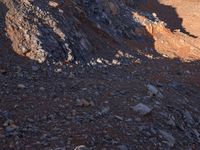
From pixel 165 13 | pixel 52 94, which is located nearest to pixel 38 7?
pixel 52 94

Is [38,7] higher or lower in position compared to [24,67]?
higher

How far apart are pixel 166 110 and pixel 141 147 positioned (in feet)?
9.03

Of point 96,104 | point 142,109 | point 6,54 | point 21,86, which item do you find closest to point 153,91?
point 142,109

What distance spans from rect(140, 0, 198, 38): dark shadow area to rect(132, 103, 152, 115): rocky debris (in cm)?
1434

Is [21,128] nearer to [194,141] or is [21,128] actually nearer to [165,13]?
[194,141]

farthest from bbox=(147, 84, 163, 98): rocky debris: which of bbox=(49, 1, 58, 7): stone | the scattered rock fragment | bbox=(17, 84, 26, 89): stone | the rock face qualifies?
bbox=(49, 1, 58, 7): stone

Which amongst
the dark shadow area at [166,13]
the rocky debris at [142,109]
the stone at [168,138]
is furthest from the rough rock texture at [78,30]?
the stone at [168,138]

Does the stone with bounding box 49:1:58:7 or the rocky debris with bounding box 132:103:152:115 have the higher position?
the stone with bounding box 49:1:58:7

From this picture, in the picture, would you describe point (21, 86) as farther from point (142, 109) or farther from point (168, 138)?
point (168, 138)

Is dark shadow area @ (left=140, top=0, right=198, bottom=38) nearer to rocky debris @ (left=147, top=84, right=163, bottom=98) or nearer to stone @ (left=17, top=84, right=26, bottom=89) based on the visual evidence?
rocky debris @ (left=147, top=84, right=163, bottom=98)

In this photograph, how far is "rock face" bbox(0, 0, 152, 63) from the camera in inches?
565

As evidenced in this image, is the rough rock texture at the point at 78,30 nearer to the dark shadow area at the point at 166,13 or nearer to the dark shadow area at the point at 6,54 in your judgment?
the dark shadow area at the point at 6,54

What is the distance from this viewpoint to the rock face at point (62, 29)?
14346 millimetres

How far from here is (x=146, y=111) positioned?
11.8 metres
